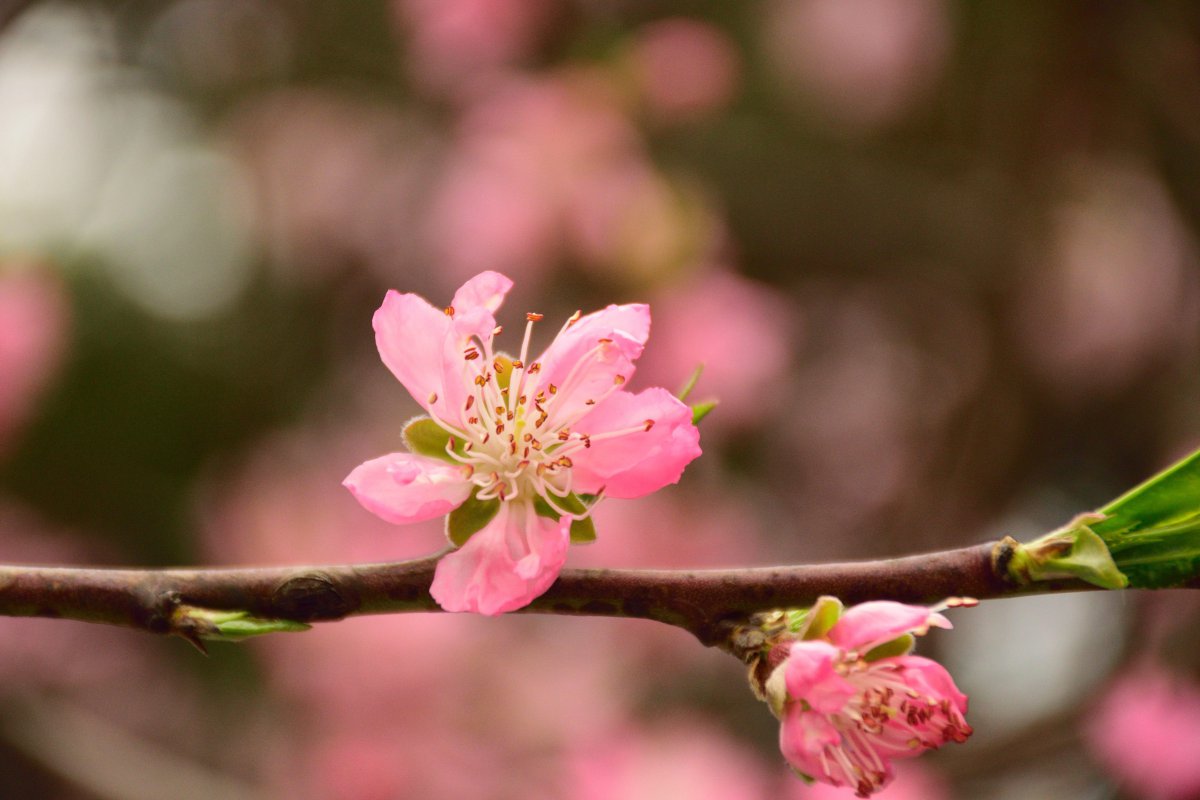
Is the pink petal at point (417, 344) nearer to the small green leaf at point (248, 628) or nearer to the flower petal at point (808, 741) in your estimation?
the small green leaf at point (248, 628)

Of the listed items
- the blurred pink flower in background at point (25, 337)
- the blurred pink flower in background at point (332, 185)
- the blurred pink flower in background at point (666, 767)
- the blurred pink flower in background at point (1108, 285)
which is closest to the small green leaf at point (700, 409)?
the blurred pink flower in background at point (666, 767)

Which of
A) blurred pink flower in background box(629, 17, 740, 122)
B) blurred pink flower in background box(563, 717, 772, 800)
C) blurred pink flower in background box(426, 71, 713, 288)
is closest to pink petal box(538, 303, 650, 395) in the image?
blurred pink flower in background box(563, 717, 772, 800)

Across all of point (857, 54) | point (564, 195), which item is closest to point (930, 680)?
point (564, 195)

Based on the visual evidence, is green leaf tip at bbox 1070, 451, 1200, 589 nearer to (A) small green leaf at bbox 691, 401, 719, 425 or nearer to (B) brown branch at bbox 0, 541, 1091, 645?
(B) brown branch at bbox 0, 541, 1091, 645

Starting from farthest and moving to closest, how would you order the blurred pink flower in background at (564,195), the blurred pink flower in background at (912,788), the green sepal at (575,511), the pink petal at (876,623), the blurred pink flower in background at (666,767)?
1. the blurred pink flower in background at (564,195)
2. the blurred pink flower in background at (666,767)
3. the blurred pink flower in background at (912,788)
4. the green sepal at (575,511)
5. the pink petal at (876,623)

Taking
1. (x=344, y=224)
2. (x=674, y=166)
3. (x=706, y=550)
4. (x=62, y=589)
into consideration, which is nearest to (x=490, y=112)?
(x=674, y=166)

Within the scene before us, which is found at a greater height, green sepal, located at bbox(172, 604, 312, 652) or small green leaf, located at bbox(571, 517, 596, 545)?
small green leaf, located at bbox(571, 517, 596, 545)
